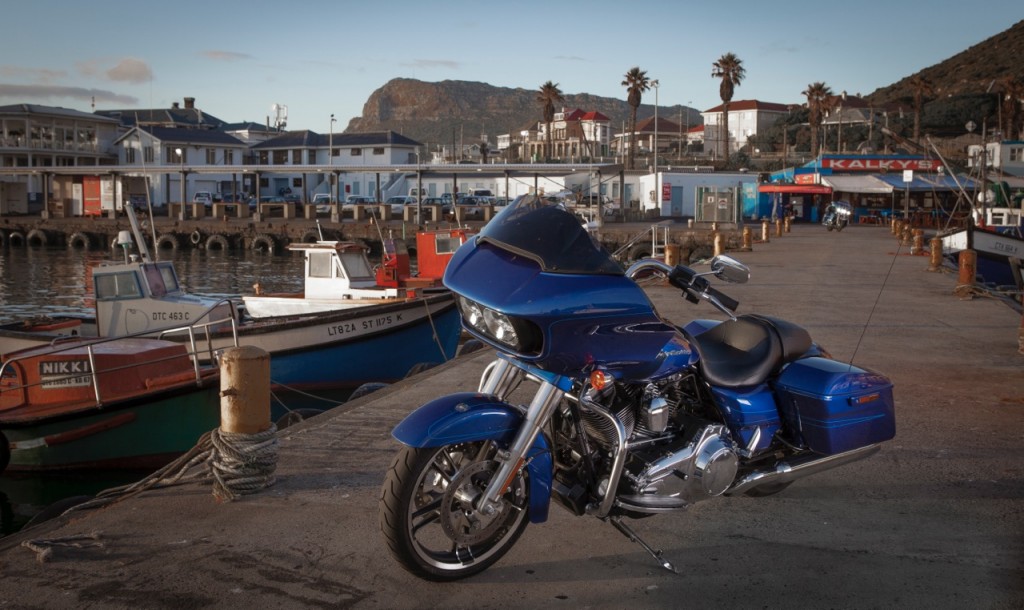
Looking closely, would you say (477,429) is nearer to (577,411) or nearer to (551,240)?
(577,411)

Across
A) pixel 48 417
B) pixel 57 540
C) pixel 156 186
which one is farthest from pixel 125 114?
pixel 57 540

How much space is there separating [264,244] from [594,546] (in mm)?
50474

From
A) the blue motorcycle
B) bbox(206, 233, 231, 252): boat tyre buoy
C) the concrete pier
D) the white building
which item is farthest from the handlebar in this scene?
the white building

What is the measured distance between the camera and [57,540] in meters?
4.69

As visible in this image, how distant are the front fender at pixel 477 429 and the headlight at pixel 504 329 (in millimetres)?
321

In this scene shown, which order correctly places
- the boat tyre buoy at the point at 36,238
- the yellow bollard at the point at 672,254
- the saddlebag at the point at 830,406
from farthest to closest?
the boat tyre buoy at the point at 36,238 → the yellow bollard at the point at 672,254 → the saddlebag at the point at 830,406

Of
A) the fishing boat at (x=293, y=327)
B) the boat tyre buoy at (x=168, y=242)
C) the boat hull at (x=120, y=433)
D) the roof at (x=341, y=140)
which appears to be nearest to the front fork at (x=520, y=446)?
the boat hull at (x=120, y=433)

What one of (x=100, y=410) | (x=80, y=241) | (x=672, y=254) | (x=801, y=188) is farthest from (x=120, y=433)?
(x=801, y=188)

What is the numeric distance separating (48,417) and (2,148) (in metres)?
75.8

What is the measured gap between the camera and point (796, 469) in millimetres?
4582

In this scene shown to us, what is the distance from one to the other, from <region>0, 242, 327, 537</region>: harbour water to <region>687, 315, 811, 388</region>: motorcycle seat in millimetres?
6209

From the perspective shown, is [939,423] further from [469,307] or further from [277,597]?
[277,597]

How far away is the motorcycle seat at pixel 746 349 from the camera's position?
173 inches

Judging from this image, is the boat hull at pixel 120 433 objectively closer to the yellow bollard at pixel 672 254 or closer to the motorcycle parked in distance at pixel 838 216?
the yellow bollard at pixel 672 254
